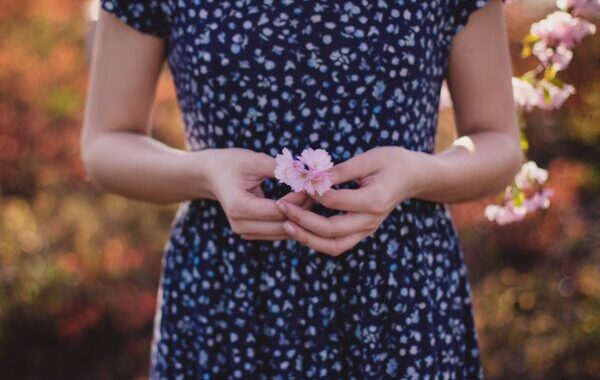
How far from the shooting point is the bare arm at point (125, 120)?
48.1 inches

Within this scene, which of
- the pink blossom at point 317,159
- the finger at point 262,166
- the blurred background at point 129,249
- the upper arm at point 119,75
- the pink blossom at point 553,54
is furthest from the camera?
the blurred background at point 129,249

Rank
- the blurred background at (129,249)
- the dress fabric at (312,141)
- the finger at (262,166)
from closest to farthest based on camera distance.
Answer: the finger at (262,166)
the dress fabric at (312,141)
the blurred background at (129,249)

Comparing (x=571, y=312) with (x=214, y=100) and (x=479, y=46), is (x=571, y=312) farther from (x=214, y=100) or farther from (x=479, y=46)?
(x=214, y=100)

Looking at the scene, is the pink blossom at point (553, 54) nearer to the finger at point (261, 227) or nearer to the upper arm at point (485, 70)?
the upper arm at point (485, 70)

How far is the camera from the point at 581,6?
125 centimetres

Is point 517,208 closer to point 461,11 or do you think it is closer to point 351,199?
point 461,11

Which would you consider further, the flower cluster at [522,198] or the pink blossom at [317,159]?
the flower cluster at [522,198]

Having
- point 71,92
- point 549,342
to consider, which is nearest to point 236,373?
point 549,342

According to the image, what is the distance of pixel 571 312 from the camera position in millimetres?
3043

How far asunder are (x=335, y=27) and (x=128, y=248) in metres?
2.58

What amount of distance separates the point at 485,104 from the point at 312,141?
1.06 ft

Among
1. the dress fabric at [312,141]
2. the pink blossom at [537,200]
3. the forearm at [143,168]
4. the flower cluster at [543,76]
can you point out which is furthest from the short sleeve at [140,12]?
the pink blossom at [537,200]

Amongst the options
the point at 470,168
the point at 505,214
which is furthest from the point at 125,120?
the point at 505,214

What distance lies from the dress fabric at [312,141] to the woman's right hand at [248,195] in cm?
11
